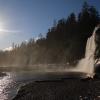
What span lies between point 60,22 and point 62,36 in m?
18.3

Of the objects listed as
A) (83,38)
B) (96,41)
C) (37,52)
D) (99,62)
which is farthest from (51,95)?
(37,52)

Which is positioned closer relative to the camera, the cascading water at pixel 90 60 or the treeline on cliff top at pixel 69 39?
the cascading water at pixel 90 60

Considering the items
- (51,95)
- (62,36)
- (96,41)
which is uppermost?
(62,36)

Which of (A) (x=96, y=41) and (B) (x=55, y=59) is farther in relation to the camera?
(B) (x=55, y=59)

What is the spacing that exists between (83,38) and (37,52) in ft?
211

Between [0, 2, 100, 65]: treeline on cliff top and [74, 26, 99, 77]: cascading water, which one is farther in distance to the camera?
[0, 2, 100, 65]: treeline on cliff top

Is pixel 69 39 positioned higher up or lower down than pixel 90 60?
higher up

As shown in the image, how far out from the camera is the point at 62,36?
548ft

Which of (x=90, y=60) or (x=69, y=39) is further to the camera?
(x=69, y=39)

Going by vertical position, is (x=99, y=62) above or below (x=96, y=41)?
below

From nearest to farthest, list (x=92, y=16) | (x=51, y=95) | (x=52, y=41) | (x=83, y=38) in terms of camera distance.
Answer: (x=51, y=95), (x=83, y=38), (x=92, y=16), (x=52, y=41)

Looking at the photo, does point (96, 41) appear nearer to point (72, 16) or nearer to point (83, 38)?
point (83, 38)

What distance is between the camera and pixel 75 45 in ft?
467

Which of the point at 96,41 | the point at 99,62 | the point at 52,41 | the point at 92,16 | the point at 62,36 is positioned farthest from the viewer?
the point at 52,41
